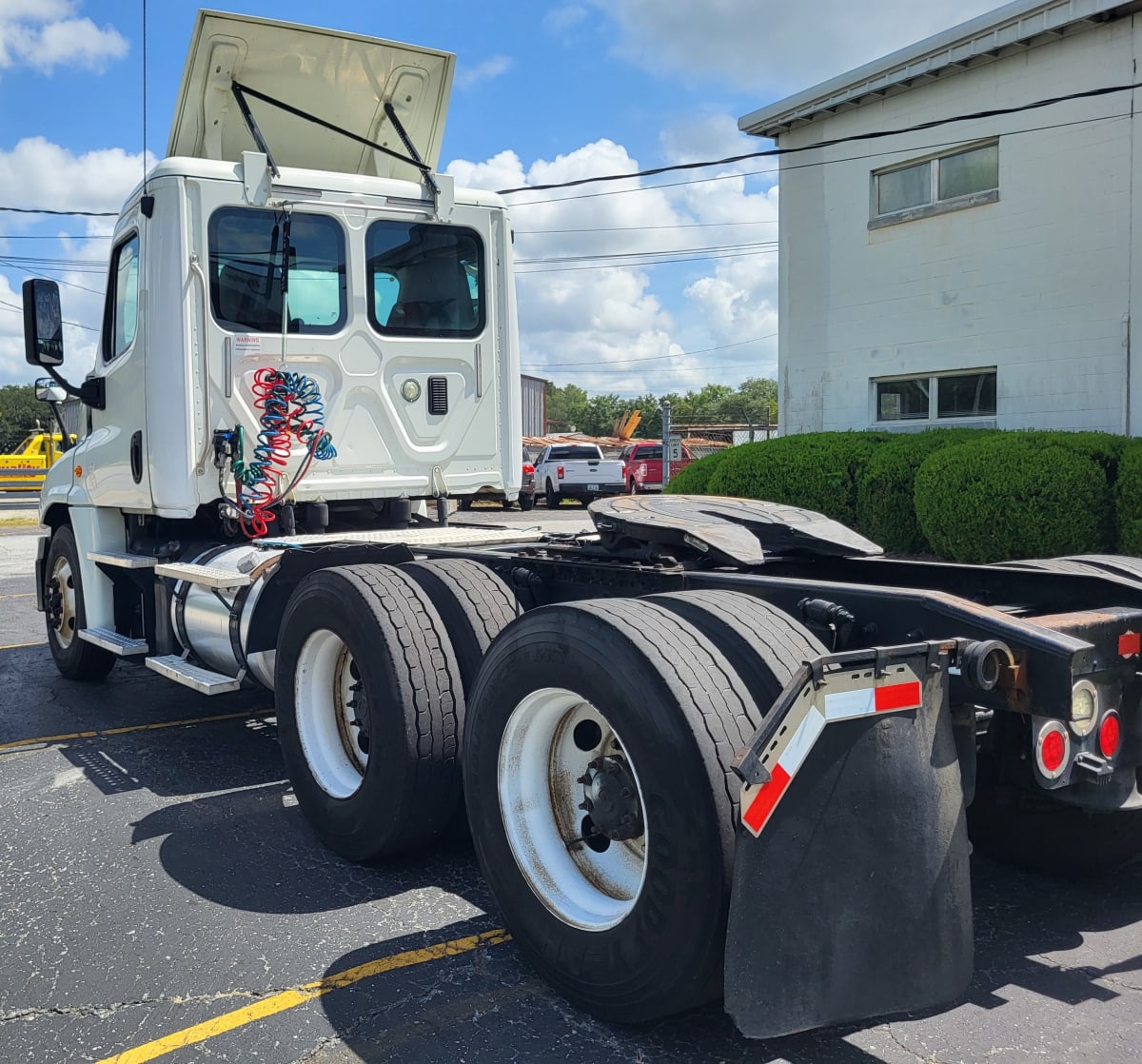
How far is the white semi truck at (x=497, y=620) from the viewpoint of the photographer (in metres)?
2.56

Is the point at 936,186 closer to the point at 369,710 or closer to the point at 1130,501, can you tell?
the point at 1130,501

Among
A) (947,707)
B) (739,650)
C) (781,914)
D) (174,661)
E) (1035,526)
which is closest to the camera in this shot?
(781,914)

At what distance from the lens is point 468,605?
4246 millimetres

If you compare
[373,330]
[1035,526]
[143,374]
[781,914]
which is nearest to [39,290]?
[143,374]

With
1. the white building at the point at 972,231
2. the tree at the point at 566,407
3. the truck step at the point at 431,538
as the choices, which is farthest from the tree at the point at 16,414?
the truck step at the point at 431,538

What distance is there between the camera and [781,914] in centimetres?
250

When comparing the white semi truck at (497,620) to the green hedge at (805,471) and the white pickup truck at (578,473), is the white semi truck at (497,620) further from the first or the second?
the white pickup truck at (578,473)

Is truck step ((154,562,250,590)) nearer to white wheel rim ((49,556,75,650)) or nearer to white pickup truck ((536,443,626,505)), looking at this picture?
white wheel rim ((49,556,75,650))

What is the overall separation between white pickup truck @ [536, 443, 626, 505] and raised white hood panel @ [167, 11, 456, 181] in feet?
73.6

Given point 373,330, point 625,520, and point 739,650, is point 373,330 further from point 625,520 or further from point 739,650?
point 739,650

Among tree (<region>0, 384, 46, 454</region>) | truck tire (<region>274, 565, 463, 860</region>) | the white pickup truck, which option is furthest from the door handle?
tree (<region>0, 384, 46, 454</region>)

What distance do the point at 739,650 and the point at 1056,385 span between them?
10970 mm

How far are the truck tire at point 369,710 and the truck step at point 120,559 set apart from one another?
2.26 m

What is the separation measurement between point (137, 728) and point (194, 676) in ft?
3.56
